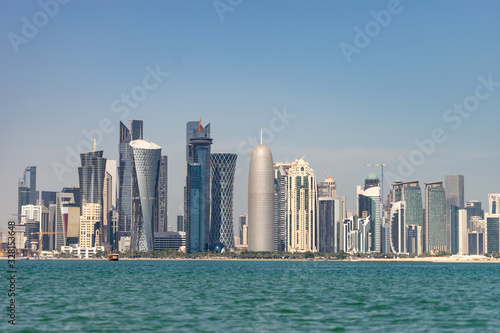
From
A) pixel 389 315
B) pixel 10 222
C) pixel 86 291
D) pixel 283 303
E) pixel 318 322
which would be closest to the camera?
pixel 10 222

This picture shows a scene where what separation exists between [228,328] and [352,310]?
20.7 m

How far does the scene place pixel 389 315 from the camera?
263 ft

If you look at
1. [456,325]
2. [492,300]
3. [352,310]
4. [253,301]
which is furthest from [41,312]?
[492,300]

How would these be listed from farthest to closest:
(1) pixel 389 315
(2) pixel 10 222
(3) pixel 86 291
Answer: (3) pixel 86 291 < (1) pixel 389 315 < (2) pixel 10 222

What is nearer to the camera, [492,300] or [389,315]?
[389,315]

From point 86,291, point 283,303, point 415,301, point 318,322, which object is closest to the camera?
point 318,322

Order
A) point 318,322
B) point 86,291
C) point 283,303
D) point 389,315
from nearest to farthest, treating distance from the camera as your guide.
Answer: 1. point 318,322
2. point 389,315
3. point 283,303
4. point 86,291

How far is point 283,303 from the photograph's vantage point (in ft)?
306

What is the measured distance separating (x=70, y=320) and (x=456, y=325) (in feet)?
125

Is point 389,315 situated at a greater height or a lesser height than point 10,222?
lesser

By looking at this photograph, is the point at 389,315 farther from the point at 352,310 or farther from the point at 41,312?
the point at 41,312

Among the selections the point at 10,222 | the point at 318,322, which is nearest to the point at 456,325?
the point at 318,322

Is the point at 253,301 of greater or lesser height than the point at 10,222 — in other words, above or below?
below

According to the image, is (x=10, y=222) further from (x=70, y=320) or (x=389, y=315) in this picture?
(x=389, y=315)
